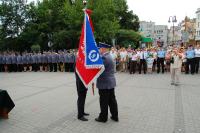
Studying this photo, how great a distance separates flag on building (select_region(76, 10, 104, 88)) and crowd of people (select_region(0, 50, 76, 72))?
48.3 feet

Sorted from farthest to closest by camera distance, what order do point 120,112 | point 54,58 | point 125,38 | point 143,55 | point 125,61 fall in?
point 125,38 → point 54,58 → point 125,61 → point 143,55 → point 120,112

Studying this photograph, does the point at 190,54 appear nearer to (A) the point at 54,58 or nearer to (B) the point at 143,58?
(B) the point at 143,58

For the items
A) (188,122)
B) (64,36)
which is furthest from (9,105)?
(64,36)

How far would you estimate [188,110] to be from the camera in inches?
336

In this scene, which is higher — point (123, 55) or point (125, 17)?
point (125, 17)

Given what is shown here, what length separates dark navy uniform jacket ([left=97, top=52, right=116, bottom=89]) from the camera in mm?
7258

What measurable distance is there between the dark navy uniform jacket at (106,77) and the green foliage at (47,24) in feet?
91.7

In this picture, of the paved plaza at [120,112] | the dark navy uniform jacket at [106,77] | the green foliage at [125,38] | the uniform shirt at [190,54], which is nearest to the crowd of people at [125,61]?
the uniform shirt at [190,54]

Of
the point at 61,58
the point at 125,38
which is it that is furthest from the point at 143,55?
the point at 125,38

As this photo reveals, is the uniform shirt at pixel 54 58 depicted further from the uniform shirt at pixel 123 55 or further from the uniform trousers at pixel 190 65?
the uniform trousers at pixel 190 65

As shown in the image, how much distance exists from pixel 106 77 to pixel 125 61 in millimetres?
13687

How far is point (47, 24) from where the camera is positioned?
38.9 metres

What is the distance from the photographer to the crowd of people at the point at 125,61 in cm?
1908

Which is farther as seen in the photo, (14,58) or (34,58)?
(14,58)
